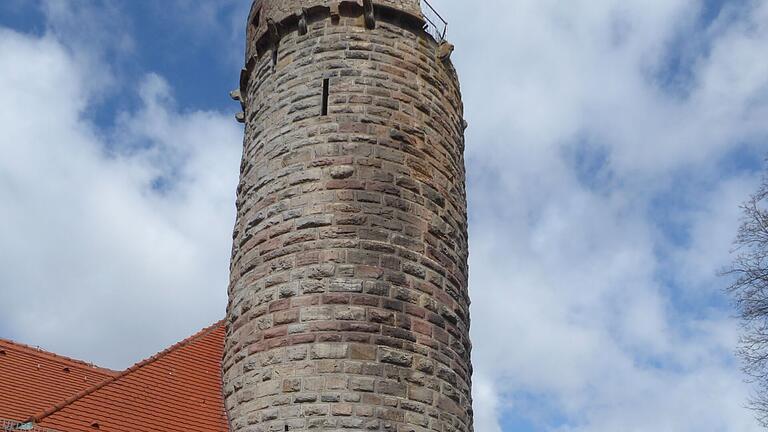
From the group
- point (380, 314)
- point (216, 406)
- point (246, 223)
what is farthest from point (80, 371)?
point (380, 314)

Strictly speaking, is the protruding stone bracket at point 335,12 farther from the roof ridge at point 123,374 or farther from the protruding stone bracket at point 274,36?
the roof ridge at point 123,374

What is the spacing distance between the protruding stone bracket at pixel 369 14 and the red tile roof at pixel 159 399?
155 inches

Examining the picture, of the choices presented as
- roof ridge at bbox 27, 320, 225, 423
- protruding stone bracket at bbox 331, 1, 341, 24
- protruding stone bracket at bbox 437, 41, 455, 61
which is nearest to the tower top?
protruding stone bracket at bbox 331, 1, 341, 24

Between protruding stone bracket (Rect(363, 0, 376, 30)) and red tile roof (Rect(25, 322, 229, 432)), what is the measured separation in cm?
393

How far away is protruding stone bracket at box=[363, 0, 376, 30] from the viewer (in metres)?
7.93

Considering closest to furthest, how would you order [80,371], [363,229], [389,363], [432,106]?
[389,363] < [363,229] < [432,106] < [80,371]

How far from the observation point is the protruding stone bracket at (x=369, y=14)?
793cm

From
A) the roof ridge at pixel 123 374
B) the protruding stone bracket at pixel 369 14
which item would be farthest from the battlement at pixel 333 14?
the roof ridge at pixel 123 374

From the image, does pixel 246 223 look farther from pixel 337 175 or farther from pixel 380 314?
pixel 380 314

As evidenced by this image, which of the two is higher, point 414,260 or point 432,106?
point 432,106

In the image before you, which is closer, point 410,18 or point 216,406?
point 216,406

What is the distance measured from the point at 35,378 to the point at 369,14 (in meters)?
5.82

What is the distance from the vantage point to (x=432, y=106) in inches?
316

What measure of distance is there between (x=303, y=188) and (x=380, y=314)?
1.47 m
